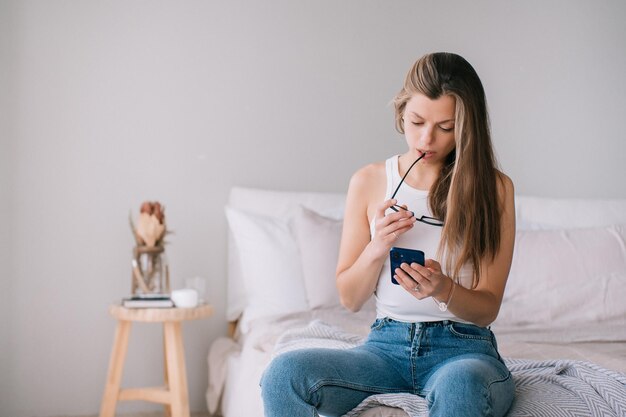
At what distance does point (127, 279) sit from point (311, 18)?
54.0 inches

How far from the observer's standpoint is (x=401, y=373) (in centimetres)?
160

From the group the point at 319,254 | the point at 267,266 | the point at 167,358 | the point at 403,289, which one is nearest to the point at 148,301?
the point at 167,358

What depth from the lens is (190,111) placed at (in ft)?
10.7

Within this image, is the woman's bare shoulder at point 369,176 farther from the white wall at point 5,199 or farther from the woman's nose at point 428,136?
the white wall at point 5,199

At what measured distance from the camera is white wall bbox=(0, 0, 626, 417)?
10.1ft

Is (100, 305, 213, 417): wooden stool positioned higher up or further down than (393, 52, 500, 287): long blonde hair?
further down

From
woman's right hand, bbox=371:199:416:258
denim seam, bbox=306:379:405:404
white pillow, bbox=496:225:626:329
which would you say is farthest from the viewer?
white pillow, bbox=496:225:626:329

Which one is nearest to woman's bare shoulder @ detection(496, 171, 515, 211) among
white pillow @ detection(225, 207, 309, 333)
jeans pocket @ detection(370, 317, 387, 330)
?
jeans pocket @ detection(370, 317, 387, 330)

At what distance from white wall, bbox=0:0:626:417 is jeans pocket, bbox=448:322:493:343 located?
5.96 feet

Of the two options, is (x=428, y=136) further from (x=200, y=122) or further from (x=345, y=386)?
(x=200, y=122)

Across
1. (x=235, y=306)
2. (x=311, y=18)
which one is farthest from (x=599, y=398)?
(x=311, y=18)

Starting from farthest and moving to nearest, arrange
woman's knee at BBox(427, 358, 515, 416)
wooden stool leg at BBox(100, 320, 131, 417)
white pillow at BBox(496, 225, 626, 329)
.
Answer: wooden stool leg at BBox(100, 320, 131, 417) < white pillow at BBox(496, 225, 626, 329) < woman's knee at BBox(427, 358, 515, 416)

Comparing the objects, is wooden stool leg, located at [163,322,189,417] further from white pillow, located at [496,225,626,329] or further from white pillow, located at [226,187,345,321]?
white pillow, located at [496,225,626,329]

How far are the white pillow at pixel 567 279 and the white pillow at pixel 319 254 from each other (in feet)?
1.95
